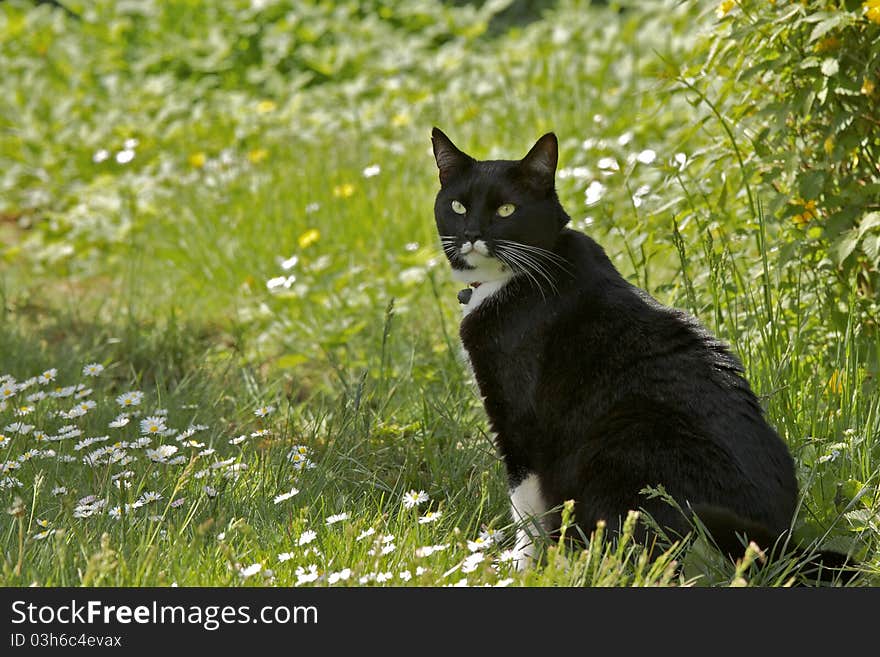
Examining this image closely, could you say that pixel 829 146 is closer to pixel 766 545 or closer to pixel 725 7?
pixel 725 7

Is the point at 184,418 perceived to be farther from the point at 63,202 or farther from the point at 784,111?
the point at 63,202

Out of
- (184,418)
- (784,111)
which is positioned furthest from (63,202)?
(784,111)

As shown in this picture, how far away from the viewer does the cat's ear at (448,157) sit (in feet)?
10.4

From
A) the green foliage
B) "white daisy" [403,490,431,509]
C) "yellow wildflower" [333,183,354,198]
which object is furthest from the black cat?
"yellow wildflower" [333,183,354,198]

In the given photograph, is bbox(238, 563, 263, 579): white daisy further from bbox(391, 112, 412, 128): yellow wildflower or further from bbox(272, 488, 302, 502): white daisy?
bbox(391, 112, 412, 128): yellow wildflower

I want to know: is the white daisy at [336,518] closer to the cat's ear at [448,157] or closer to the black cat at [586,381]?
the black cat at [586,381]

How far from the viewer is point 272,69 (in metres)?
8.23

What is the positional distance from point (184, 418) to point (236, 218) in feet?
6.81

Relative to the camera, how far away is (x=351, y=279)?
4.94 meters

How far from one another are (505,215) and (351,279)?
2.01 m

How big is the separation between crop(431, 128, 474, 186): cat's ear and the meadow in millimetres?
542

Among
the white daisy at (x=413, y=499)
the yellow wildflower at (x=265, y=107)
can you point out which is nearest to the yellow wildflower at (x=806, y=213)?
the white daisy at (x=413, y=499)

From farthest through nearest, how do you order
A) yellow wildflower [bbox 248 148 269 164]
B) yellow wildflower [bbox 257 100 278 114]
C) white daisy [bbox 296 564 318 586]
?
yellow wildflower [bbox 257 100 278 114], yellow wildflower [bbox 248 148 269 164], white daisy [bbox 296 564 318 586]

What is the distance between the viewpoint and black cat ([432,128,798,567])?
2559 mm
